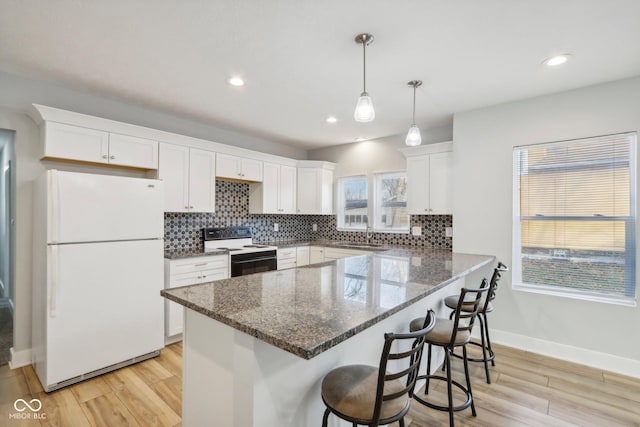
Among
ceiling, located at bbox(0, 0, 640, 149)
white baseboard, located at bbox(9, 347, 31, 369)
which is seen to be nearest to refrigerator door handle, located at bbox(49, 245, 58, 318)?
white baseboard, located at bbox(9, 347, 31, 369)

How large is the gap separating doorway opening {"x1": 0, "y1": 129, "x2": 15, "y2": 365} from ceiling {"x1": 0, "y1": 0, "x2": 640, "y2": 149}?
1.06 meters

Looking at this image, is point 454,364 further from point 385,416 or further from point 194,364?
point 194,364

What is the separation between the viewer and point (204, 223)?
398 centimetres

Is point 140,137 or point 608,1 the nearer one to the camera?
point 608,1

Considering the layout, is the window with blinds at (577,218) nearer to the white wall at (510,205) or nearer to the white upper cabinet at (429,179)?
the white wall at (510,205)

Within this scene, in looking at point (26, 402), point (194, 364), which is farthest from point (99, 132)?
point (194, 364)

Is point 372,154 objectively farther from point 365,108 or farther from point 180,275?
point 180,275

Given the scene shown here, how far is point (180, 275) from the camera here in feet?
10.5

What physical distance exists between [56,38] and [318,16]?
1802 mm

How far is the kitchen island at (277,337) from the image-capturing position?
1113mm

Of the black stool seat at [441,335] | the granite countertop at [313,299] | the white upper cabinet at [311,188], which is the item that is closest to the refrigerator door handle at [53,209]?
the granite countertop at [313,299]

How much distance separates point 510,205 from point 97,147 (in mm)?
4147

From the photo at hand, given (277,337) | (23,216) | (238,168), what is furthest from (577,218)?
(23,216)

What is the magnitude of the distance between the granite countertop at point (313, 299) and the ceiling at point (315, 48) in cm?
162
